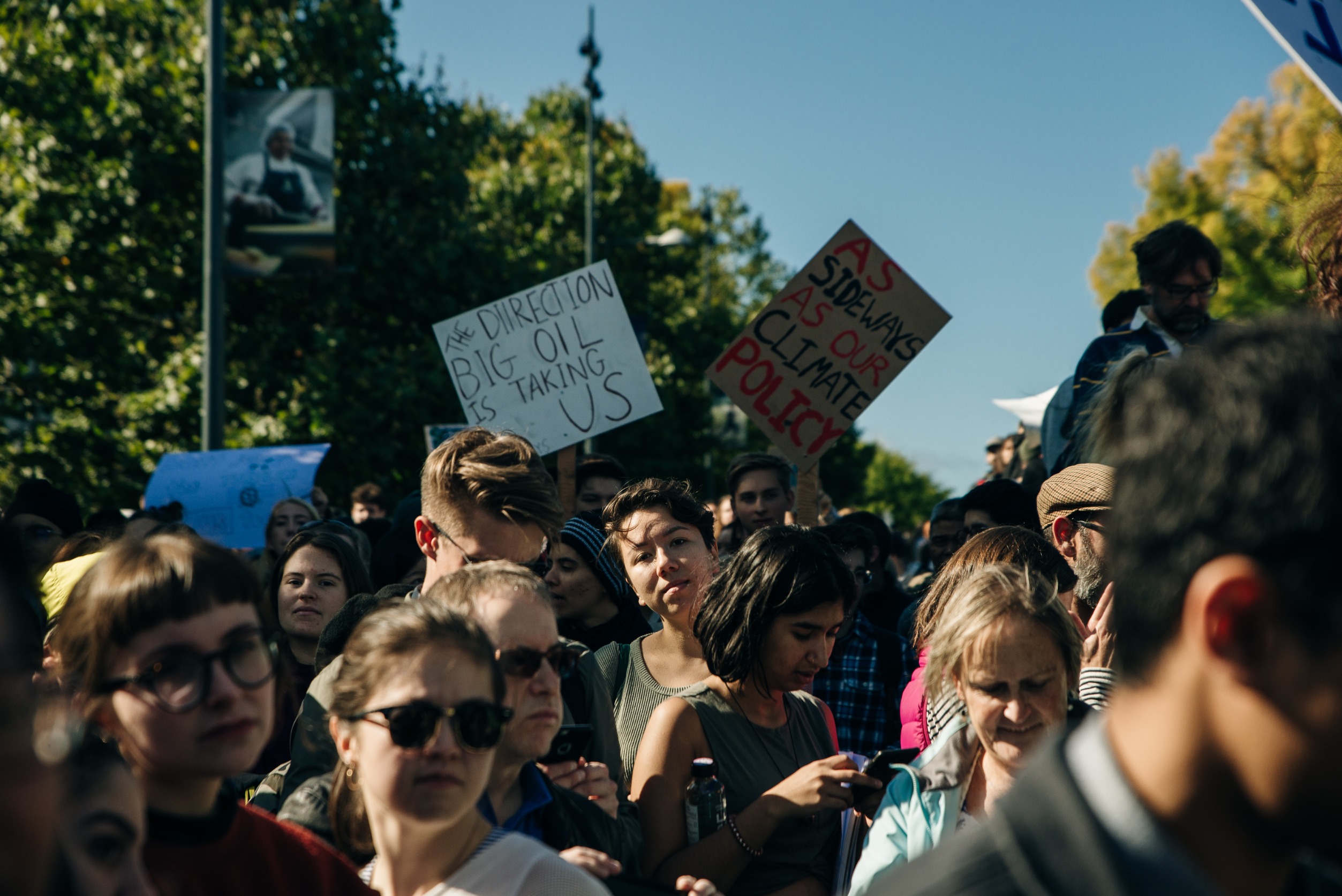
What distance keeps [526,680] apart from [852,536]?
371 centimetres

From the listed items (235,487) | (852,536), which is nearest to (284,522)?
(235,487)

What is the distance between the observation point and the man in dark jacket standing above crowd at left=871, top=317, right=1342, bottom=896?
113 centimetres

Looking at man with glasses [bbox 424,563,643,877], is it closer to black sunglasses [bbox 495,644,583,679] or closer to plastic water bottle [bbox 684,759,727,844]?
black sunglasses [bbox 495,644,583,679]

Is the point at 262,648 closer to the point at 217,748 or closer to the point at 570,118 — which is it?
the point at 217,748

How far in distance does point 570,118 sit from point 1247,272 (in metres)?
19.0

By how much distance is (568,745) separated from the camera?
9.64ft

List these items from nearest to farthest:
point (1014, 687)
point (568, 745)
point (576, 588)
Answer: point (1014, 687), point (568, 745), point (576, 588)

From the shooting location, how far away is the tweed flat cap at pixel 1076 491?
3.95 metres

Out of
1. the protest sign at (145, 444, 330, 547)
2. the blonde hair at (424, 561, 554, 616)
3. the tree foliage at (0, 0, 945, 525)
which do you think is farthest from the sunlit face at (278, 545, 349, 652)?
the tree foliage at (0, 0, 945, 525)

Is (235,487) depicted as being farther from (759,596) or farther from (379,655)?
(379,655)

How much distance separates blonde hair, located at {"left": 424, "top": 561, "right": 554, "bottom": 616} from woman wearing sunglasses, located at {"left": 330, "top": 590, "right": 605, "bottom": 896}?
0.37 m

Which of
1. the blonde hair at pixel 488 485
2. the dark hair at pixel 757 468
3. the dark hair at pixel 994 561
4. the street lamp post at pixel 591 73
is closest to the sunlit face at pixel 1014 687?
the dark hair at pixel 994 561

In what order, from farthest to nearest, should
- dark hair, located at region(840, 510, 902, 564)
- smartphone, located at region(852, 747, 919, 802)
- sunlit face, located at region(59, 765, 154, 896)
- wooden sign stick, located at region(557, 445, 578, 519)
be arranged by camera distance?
dark hair, located at region(840, 510, 902, 564), wooden sign stick, located at region(557, 445, 578, 519), smartphone, located at region(852, 747, 919, 802), sunlit face, located at region(59, 765, 154, 896)

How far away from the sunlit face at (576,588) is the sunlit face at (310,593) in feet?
2.68
